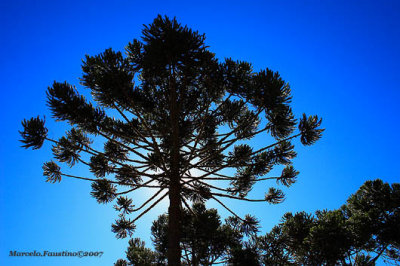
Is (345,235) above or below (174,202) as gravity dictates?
below

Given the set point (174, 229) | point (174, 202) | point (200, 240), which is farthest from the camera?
point (200, 240)

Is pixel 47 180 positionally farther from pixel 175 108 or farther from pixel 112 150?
pixel 175 108

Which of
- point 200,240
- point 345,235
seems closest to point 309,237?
point 345,235

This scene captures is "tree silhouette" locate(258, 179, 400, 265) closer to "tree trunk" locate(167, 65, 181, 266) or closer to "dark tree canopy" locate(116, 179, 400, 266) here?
"dark tree canopy" locate(116, 179, 400, 266)

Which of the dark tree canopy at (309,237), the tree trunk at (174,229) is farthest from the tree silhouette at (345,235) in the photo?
the tree trunk at (174,229)

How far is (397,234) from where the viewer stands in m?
7.45

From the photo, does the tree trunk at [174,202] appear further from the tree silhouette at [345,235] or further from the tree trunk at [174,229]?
the tree silhouette at [345,235]

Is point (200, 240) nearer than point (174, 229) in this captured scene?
No

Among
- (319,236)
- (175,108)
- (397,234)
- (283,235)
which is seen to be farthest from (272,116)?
(397,234)

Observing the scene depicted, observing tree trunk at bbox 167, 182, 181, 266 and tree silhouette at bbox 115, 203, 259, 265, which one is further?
tree silhouette at bbox 115, 203, 259, 265

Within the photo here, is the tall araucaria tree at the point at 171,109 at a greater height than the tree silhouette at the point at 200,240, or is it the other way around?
the tall araucaria tree at the point at 171,109

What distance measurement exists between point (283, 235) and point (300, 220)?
893 millimetres

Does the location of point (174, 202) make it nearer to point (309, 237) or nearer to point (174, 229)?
point (174, 229)

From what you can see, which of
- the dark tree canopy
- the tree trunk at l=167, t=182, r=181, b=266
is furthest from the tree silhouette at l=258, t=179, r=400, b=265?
the tree trunk at l=167, t=182, r=181, b=266
